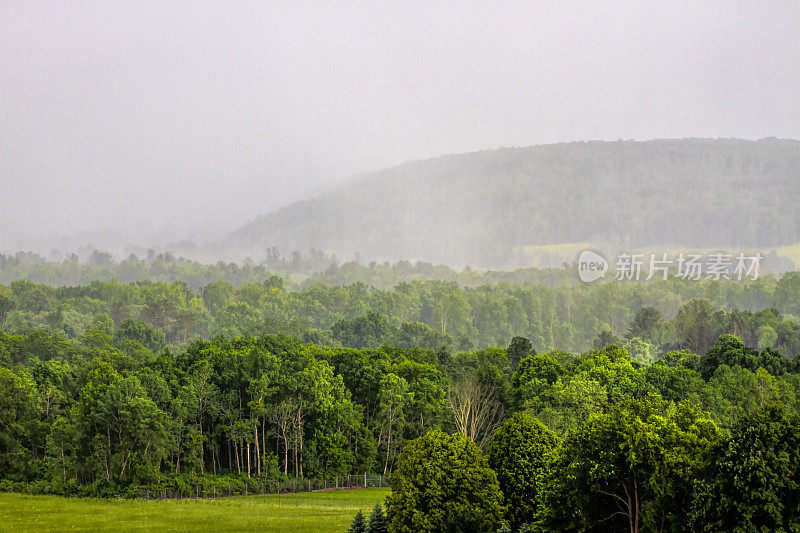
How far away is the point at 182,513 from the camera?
6222 centimetres

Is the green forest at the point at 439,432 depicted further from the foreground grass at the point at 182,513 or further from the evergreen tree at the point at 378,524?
the foreground grass at the point at 182,513

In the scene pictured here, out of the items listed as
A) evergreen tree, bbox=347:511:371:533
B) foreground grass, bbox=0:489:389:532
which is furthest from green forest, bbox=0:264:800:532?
foreground grass, bbox=0:489:389:532

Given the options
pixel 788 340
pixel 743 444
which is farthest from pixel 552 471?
pixel 788 340

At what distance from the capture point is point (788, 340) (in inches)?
6855

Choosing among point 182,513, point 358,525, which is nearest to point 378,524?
point 358,525

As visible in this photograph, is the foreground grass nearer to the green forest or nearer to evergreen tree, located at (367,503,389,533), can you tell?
the green forest

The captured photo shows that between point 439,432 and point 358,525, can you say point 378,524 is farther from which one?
point 439,432

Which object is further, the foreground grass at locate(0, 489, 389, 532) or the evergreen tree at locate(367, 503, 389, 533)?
the foreground grass at locate(0, 489, 389, 532)

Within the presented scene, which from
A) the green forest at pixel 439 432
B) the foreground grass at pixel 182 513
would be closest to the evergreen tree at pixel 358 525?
the green forest at pixel 439 432

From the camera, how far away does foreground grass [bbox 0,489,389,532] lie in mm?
56219

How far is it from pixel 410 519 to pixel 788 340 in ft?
523

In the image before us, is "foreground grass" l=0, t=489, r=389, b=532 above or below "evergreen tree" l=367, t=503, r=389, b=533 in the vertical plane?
below

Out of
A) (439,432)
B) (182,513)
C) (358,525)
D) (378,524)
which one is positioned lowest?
(182,513)

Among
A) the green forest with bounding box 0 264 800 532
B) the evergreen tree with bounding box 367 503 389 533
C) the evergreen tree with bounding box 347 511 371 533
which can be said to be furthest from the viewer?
the evergreen tree with bounding box 367 503 389 533
